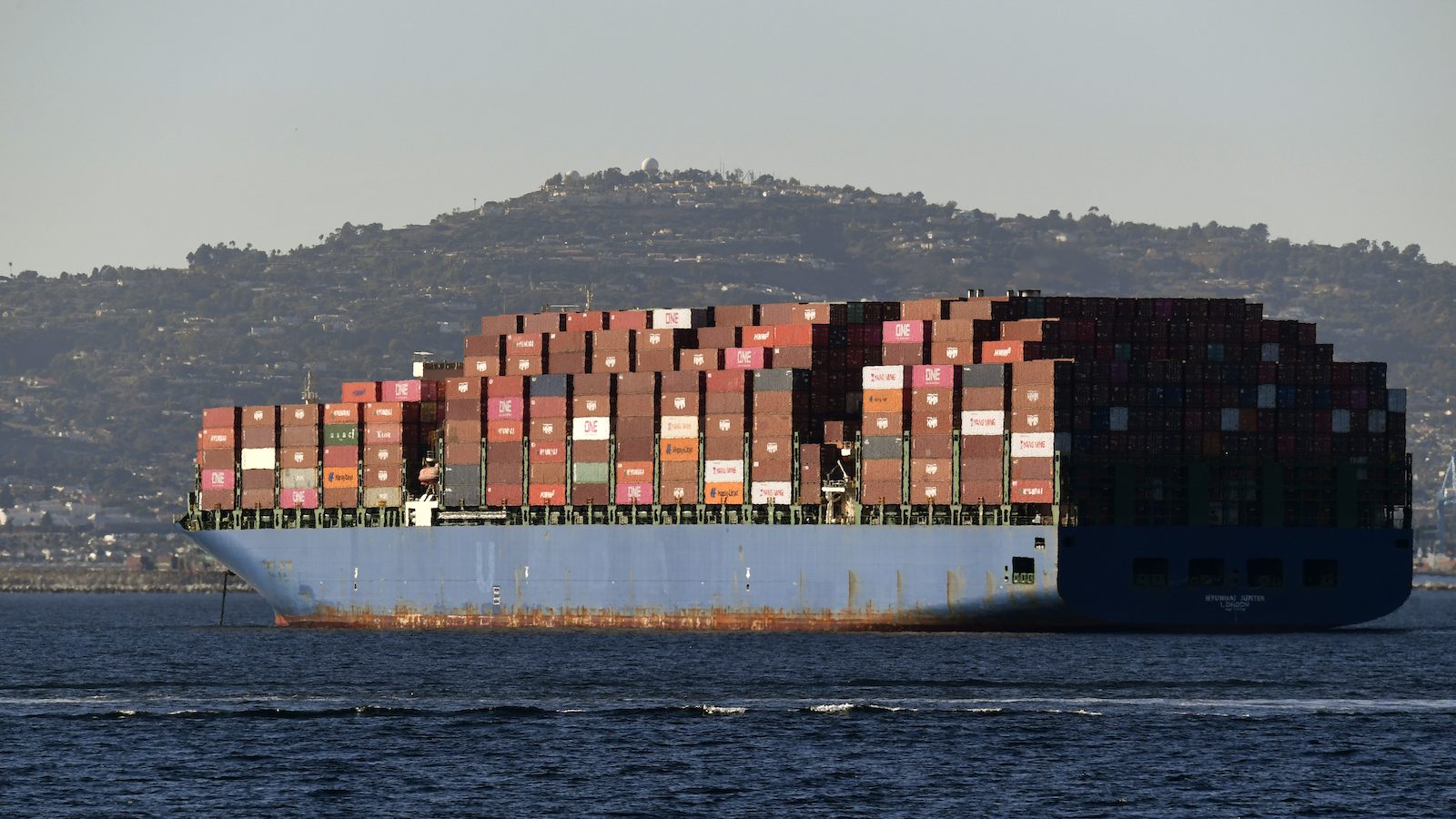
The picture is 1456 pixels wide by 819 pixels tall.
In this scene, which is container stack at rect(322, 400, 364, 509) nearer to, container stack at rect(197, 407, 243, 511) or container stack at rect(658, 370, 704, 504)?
container stack at rect(197, 407, 243, 511)

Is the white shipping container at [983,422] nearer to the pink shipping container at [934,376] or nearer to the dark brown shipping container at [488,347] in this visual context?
the pink shipping container at [934,376]

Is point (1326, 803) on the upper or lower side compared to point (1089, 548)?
lower

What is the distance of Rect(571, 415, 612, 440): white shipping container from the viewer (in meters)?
113

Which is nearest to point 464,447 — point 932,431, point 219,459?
point 219,459

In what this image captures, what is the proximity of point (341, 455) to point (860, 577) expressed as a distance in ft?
97.2

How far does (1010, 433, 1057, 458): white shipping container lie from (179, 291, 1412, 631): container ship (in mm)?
98

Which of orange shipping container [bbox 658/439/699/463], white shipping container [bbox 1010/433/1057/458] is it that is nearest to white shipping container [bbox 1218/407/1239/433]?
white shipping container [bbox 1010/433/1057/458]

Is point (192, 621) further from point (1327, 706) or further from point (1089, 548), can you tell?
point (1327, 706)

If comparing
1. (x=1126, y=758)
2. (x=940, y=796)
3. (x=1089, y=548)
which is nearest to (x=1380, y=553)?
(x=1089, y=548)

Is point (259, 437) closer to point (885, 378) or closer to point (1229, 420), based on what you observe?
point (885, 378)

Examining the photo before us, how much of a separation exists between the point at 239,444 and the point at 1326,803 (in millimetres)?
80052

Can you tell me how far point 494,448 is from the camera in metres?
116

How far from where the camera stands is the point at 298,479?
12306cm

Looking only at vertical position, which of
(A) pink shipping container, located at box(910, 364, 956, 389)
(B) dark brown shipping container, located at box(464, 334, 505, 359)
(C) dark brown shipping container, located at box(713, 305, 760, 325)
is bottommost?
(A) pink shipping container, located at box(910, 364, 956, 389)
